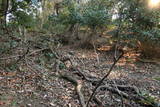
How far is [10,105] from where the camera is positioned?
10.2 ft

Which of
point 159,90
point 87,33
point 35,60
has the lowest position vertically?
point 159,90

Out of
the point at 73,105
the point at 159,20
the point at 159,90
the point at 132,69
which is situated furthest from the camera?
the point at 159,20

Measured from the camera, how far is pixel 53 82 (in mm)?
4273

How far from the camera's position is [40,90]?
3.76 metres

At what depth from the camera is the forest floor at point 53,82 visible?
3424 mm

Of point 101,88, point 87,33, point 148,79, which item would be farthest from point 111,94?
point 87,33

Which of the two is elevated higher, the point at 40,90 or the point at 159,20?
the point at 159,20

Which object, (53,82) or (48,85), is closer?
(48,85)

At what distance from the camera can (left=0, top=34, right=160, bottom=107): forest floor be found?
11.2 ft

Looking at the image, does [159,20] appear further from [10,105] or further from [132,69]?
[10,105]

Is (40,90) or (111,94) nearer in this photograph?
(40,90)

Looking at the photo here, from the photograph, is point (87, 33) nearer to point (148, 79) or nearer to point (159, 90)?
point (148, 79)

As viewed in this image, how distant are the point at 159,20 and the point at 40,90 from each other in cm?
561

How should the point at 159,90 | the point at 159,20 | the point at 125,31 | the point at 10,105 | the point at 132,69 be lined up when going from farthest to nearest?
the point at 125,31
the point at 159,20
the point at 132,69
the point at 159,90
the point at 10,105
